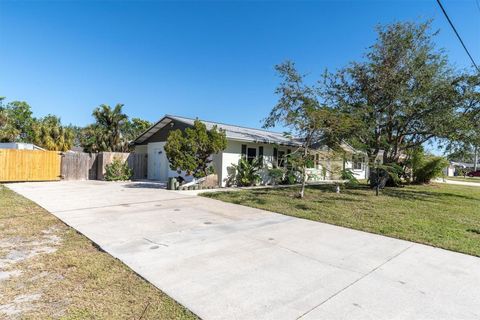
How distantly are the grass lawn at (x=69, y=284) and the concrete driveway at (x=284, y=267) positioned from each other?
217mm

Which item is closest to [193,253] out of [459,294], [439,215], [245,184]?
[459,294]

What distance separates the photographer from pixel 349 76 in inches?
571

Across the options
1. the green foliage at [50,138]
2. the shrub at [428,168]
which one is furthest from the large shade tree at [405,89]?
the green foliage at [50,138]

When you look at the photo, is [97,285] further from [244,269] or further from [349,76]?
[349,76]

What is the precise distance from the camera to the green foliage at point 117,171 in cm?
1594

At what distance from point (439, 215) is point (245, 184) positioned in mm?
8770

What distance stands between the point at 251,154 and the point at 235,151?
1.29m

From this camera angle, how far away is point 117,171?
16.2 meters

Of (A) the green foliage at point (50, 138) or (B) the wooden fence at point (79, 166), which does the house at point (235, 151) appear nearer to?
(B) the wooden fence at point (79, 166)

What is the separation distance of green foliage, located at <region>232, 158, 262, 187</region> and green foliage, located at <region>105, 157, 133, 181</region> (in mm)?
7252

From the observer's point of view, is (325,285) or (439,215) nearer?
(325,285)

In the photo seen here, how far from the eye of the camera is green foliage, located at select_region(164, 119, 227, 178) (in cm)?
1222

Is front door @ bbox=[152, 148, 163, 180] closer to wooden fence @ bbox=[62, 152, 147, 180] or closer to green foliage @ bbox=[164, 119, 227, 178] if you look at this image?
wooden fence @ bbox=[62, 152, 147, 180]

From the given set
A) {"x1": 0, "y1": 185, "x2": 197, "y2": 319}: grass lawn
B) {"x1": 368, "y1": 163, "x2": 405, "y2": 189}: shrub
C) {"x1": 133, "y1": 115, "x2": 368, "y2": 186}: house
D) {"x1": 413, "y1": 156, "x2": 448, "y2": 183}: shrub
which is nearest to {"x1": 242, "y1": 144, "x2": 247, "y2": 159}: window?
{"x1": 133, "y1": 115, "x2": 368, "y2": 186}: house
